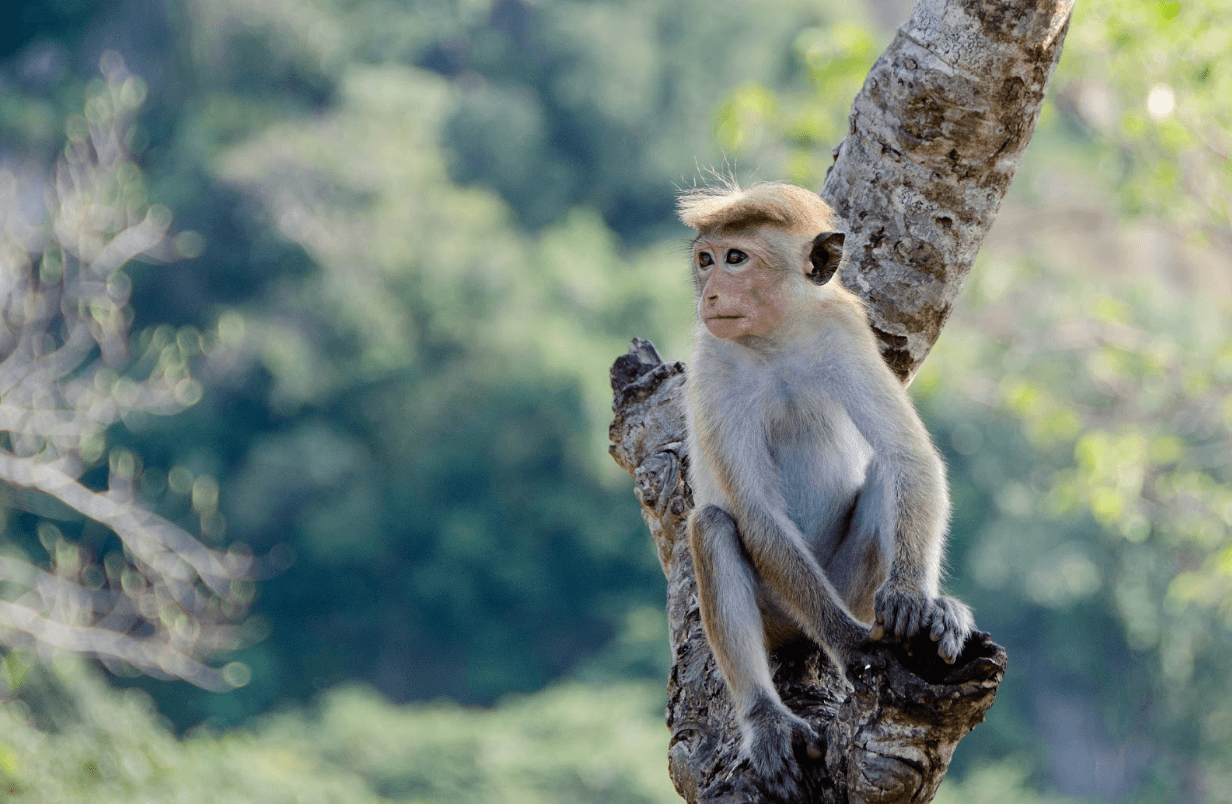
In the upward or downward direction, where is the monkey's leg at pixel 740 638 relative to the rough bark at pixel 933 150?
downward

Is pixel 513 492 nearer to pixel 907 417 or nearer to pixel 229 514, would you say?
pixel 229 514

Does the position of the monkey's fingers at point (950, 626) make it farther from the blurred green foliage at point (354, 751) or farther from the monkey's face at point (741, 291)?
the blurred green foliage at point (354, 751)

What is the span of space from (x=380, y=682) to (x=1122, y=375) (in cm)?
3043

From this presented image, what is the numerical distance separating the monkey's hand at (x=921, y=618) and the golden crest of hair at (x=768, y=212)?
1.14m

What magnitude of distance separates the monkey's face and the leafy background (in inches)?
328

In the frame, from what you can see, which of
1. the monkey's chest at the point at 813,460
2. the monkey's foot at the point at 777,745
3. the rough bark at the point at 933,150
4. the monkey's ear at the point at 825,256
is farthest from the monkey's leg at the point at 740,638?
the rough bark at the point at 933,150

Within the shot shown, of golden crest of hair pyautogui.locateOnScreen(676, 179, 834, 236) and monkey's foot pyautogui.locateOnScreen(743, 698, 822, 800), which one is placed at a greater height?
golden crest of hair pyautogui.locateOnScreen(676, 179, 834, 236)

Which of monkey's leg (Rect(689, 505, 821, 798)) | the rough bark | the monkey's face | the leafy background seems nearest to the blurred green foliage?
the leafy background

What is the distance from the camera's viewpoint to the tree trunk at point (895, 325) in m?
2.61

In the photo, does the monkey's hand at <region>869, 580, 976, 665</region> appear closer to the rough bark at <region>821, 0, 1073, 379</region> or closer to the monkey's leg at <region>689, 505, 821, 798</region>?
the monkey's leg at <region>689, 505, 821, 798</region>

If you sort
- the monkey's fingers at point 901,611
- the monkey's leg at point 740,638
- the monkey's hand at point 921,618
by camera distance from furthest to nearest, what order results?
the monkey's leg at point 740,638 < the monkey's fingers at point 901,611 < the monkey's hand at point 921,618

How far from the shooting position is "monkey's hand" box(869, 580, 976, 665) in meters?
2.76

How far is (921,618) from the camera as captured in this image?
2.93 m

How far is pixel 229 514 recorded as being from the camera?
36.8 metres
